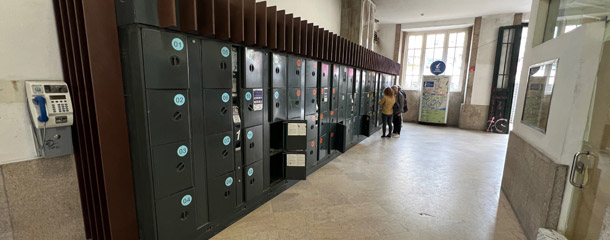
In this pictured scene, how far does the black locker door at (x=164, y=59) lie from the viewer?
1810 millimetres

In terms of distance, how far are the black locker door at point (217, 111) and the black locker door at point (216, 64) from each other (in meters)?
0.07

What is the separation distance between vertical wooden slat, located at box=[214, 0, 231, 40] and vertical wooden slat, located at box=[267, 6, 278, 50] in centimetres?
67

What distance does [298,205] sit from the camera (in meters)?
3.16

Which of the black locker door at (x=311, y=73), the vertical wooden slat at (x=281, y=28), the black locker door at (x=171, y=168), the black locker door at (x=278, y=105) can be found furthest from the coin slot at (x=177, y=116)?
the black locker door at (x=311, y=73)

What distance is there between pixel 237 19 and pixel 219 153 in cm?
126


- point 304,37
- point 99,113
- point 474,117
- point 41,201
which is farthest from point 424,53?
point 41,201

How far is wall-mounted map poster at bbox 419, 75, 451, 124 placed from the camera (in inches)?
373

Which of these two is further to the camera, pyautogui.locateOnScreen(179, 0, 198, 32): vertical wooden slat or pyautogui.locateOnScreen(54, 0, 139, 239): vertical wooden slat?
pyautogui.locateOnScreen(179, 0, 198, 32): vertical wooden slat

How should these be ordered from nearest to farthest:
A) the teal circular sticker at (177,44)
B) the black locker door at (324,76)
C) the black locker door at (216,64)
→ 1. the teal circular sticker at (177,44)
2. the black locker door at (216,64)
3. the black locker door at (324,76)

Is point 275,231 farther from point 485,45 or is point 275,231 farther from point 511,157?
point 485,45

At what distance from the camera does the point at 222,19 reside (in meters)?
2.19

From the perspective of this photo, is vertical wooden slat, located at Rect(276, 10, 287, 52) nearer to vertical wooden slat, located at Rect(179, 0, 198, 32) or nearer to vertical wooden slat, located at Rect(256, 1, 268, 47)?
vertical wooden slat, located at Rect(256, 1, 268, 47)

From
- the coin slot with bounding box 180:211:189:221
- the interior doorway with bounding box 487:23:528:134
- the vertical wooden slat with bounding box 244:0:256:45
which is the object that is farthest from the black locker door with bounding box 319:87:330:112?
the interior doorway with bounding box 487:23:528:134

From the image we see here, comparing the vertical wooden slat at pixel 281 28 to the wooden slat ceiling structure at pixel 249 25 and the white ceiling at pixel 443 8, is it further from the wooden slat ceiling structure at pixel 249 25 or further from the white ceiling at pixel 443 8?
the white ceiling at pixel 443 8
